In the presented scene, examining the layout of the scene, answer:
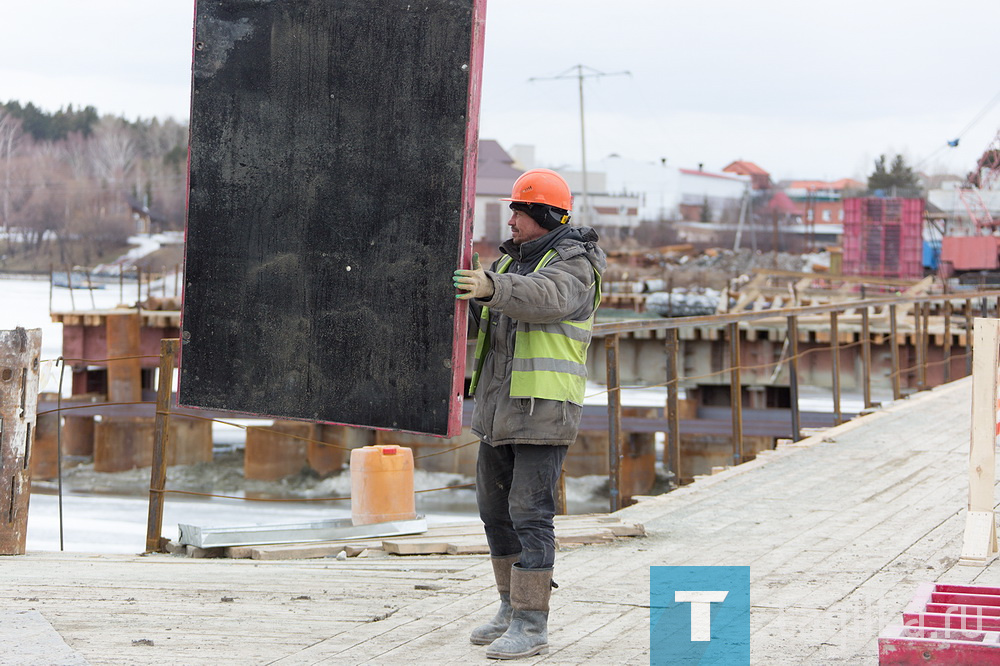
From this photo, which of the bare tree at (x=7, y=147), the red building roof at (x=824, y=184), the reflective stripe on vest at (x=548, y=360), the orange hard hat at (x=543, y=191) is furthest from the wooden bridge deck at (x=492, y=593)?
the red building roof at (x=824, y=184)

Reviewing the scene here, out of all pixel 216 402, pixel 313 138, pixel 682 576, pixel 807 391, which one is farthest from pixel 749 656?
pixel 807 391

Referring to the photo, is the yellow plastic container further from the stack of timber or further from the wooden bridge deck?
the wooden bridge deck

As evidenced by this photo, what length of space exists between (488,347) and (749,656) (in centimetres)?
144

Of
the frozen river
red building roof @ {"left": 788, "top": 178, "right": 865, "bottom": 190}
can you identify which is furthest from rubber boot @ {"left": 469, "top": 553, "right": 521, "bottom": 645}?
red building roof @ {"left": 788, "top": 178, "right": 865, "bottom": 190}

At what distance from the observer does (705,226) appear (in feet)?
331

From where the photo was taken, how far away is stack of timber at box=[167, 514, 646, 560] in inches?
240

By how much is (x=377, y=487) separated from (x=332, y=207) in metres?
3.00

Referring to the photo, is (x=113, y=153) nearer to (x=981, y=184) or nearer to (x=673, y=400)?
(x=981, y=184)

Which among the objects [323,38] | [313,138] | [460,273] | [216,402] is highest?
[323,38]

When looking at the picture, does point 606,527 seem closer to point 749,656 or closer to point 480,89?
point 749,656

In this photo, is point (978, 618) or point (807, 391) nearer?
point (978, 618)

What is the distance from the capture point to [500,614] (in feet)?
14.2

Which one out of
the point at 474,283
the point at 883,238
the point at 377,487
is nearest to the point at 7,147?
the point at 883,238

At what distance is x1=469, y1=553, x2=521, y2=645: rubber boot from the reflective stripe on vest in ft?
2.42
